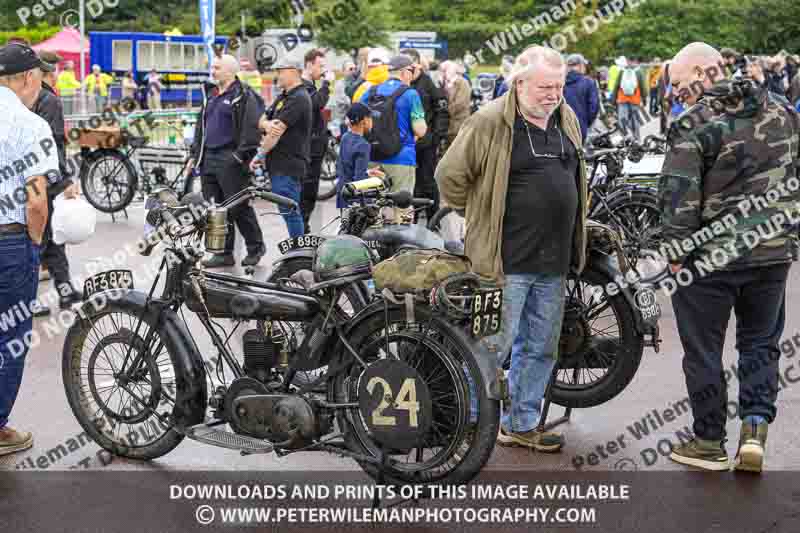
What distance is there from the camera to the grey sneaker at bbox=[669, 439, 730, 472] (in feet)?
16.8

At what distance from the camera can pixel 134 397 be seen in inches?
201

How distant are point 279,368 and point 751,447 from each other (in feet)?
7.60

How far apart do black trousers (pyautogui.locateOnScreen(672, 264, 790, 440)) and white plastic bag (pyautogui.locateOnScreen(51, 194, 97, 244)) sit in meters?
5.22

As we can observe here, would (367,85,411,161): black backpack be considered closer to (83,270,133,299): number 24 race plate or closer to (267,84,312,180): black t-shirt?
(267,84,312,180): black t-shirt

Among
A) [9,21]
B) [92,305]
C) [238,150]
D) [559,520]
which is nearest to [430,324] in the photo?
[559,520]

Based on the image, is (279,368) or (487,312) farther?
(279,368)

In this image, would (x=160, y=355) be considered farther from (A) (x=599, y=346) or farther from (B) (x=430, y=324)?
(A) (x=599, y=346)

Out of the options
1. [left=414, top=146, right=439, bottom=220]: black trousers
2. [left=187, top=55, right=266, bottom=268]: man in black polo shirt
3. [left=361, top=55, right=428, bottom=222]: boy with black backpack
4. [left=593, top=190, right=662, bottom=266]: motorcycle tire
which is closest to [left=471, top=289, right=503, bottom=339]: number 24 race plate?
[left=593, top=190, right=662, bottom=266]: motorcycle tire

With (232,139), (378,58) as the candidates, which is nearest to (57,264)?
(232,139)

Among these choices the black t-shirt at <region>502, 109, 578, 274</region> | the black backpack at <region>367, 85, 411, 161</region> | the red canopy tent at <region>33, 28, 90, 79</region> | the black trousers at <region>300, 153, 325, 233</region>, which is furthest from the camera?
the red canopy tent at <region>33, 28, 90, 79</region>

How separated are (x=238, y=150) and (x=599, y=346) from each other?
5.50 meters

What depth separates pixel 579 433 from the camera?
572 cm

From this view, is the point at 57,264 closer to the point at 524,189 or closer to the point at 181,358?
the point at 181,358
